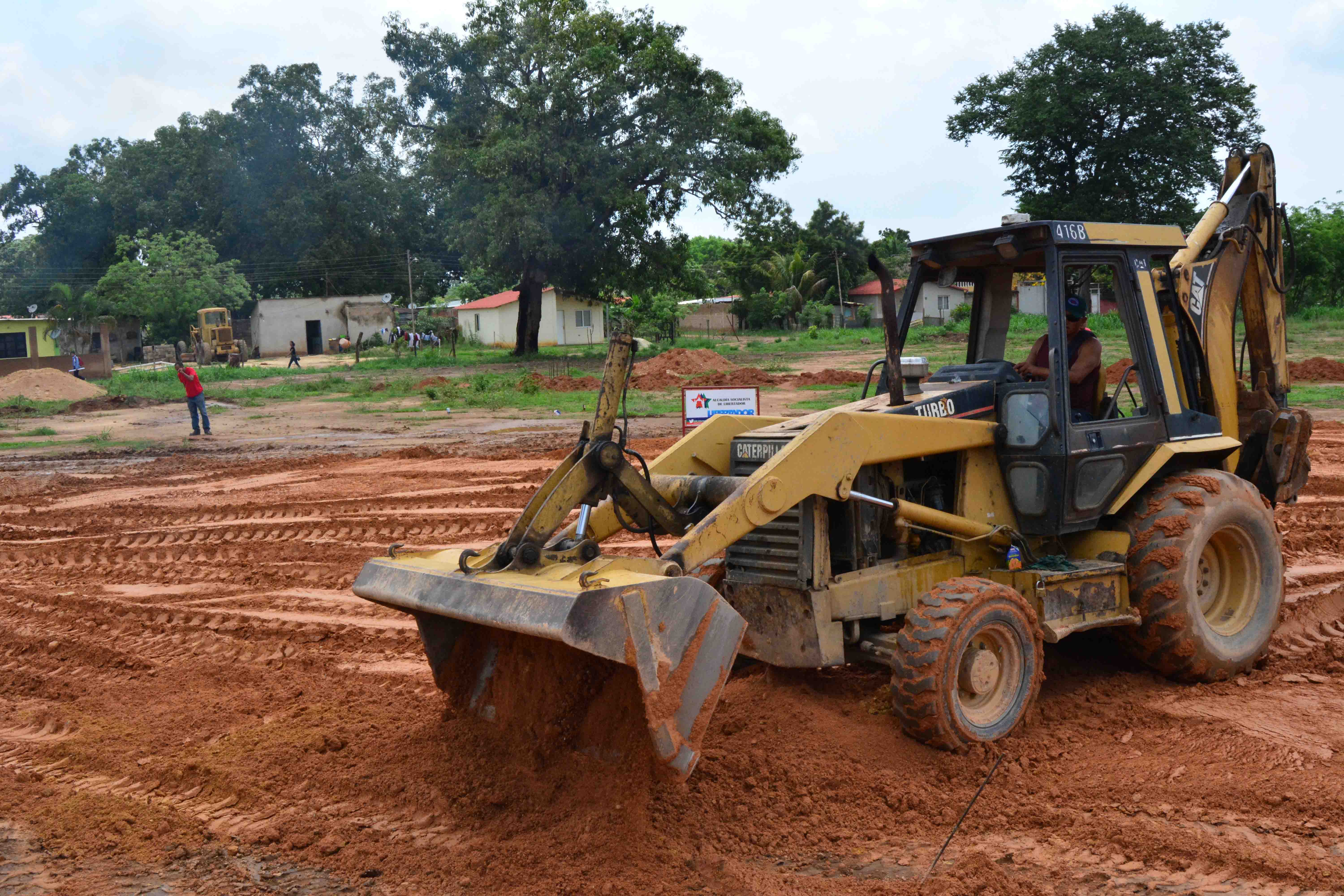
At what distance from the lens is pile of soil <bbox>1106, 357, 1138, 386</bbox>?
6316mm

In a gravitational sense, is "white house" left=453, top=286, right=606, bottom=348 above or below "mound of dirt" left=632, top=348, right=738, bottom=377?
above

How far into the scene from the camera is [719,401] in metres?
12.9

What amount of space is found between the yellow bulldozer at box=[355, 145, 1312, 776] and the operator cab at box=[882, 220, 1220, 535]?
15 millimetres

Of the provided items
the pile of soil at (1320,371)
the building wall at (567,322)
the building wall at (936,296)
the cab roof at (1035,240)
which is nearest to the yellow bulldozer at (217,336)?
the building wall at (567,322)

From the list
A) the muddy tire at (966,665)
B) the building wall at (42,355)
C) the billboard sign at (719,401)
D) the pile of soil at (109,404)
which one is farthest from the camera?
the building wall at (42,355)

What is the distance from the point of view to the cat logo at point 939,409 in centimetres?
584

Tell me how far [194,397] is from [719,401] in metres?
12.9

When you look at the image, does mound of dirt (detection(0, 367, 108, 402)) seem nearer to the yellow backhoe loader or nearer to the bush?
the yellow backhoe loader

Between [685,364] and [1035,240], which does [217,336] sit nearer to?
[685,364]

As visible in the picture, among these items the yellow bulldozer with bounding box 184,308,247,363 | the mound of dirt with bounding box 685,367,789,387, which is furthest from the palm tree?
the mound of dirt with bounding box 685,367,789,387

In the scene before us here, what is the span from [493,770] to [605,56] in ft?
102

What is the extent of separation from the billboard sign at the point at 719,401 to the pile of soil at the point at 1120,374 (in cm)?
617

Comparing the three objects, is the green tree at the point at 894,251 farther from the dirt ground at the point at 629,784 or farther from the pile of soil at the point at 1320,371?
the dirt ground at the point at 629,784

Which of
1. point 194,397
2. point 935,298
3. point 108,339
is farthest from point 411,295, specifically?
point 935,298
